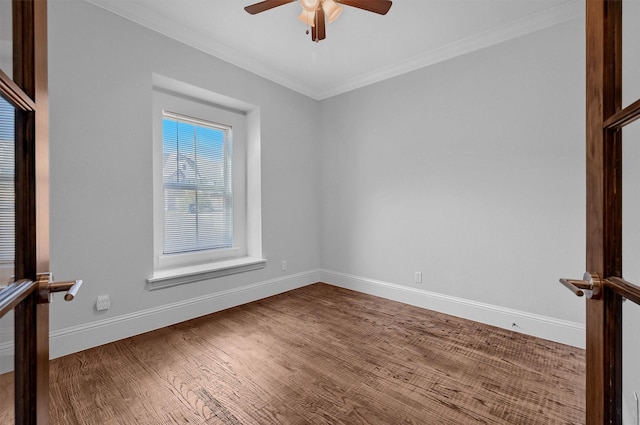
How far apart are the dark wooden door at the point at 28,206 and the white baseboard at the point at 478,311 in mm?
2946

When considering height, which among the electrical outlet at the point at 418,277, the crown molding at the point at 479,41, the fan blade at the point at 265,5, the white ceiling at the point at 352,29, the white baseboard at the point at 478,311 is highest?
the white ceiling at the point at 352,29

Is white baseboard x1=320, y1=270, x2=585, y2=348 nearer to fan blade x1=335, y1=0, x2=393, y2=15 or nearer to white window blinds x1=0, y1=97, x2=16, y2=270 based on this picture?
fan blade x1=335, y1=0, x2=393, y2=15

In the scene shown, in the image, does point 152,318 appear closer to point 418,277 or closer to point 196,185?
point 196,185

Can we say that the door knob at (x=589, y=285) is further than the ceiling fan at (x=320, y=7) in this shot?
No

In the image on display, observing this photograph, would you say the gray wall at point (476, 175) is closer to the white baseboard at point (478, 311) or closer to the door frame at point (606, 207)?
the white baseboard at point (478, 311)

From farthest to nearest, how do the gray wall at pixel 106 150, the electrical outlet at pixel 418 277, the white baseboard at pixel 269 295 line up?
the electrical outlet at pixel 418 277 → the white baseboard at pixel 269 295 → the gray wall at pixel 106 150

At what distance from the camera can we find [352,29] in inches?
101

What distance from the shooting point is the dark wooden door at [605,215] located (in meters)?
0.64

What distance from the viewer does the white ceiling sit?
7.41 feet

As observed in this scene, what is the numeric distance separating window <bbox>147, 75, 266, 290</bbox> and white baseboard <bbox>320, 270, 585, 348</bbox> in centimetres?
131

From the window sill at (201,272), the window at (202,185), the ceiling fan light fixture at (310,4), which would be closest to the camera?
the ceiling fan light fixture at (310,4)

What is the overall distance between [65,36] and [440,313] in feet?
12.7

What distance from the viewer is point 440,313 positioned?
2871mm

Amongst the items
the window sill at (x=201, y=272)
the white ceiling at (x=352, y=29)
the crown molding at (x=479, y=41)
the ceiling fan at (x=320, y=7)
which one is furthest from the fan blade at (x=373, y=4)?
the window sill at (x=201, y=272)
